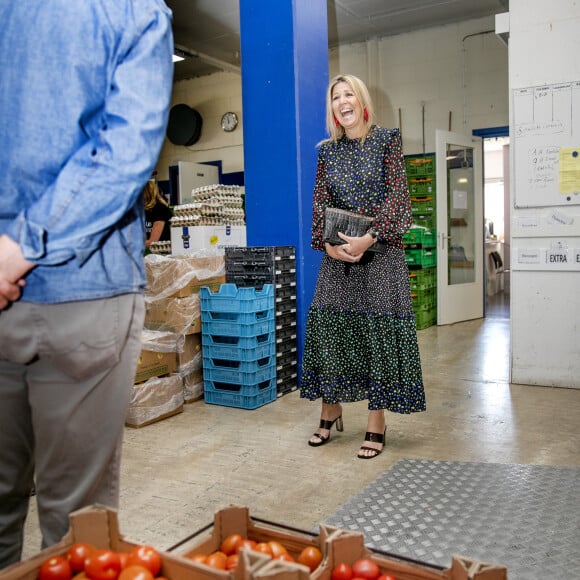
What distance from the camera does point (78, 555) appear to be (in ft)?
3.38

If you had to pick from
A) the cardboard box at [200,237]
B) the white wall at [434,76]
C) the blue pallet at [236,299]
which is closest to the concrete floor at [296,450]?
the blue pallet at [236,299]

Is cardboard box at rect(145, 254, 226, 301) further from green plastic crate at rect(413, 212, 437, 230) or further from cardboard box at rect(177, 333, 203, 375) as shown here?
green plastic crate at rect(413, 212, 437, 230)

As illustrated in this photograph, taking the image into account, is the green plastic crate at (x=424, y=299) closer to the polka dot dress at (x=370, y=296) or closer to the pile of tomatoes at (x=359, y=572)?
the polka dot dress at (x=370, y=296)

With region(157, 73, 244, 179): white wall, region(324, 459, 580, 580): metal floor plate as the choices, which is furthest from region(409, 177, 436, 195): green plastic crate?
region(324, 459, 580, 580): metal floor plate

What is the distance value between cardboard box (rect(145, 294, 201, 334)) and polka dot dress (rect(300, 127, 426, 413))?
45.9 inches

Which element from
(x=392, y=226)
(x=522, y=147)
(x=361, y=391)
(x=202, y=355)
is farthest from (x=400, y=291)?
(x=522, y=147)

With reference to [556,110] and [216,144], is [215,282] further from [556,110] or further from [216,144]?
[216,144]

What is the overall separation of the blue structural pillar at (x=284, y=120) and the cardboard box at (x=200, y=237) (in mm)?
1245

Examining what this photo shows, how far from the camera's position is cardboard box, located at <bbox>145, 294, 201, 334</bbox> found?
378 cm

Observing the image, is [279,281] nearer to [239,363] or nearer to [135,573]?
[239,363]

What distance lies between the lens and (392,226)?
2.69m

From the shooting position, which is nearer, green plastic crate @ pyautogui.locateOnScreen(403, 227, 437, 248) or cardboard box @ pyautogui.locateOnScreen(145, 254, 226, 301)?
cardboard box @ pyautogui.locateOnScreen(145, 254, 226, 301)

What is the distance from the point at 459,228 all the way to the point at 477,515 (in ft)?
18.4

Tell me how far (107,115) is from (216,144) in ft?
29.0
